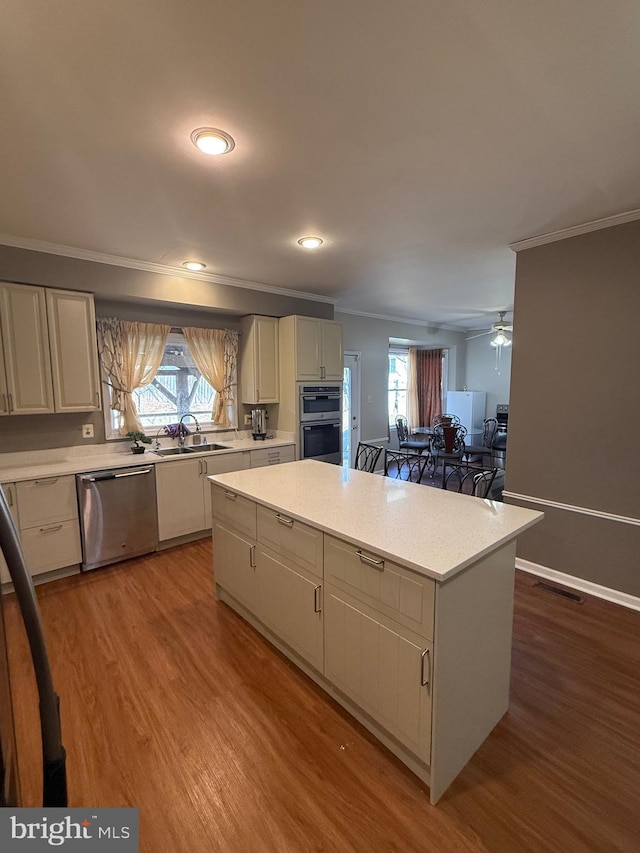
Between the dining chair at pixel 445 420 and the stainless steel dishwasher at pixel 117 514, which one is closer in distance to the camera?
the stainless steel dishwasher at pixel 117 514

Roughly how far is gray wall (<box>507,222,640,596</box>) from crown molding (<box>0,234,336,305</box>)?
252 centimetres

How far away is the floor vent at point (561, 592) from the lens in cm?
279

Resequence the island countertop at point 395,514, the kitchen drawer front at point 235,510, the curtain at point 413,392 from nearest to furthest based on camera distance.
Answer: the island countertop at point 395,514 < the kitchen drawer front at point 235,510 < the curtain at point 413,392

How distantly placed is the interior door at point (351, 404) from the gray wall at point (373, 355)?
0.28 ft

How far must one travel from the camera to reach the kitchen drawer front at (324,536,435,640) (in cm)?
139

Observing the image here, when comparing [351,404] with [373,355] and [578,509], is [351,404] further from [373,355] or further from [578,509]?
[578,509]

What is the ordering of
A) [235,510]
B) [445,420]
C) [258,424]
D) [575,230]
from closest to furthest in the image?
[235,510]
[575,230]
[258,424]
[445,420]

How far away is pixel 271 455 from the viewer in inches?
174

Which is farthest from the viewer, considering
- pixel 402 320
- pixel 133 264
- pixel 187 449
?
pixel 402 320

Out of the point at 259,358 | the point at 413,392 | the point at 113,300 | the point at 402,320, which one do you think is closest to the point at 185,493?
the point at 259,358

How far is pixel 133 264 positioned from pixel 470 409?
6421 millimetres

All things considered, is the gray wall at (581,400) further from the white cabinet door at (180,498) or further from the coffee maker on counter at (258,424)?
the white cabinet door at (180,498)

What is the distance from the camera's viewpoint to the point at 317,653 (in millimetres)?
1913

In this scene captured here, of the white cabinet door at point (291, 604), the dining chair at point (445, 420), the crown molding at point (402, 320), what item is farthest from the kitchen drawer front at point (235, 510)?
the dining chair at point (445, 420)
